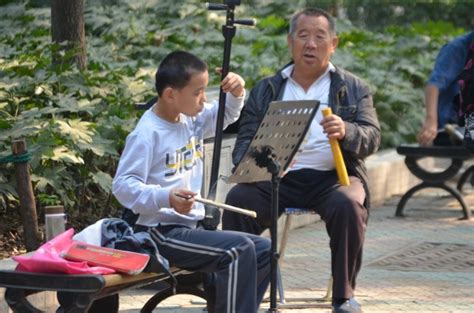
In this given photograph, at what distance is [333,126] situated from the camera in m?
6.46

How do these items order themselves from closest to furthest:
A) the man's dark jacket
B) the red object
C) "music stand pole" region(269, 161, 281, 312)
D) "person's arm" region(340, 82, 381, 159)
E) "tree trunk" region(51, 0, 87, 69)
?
the red object
"music stand pole" region(269, 161, 281, 312)
"person's arm" region(340, 82, 381, 159)
the man's dark jacket
"tree trunk" region(51, 0, 87, 69)

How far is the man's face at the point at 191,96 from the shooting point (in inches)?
233

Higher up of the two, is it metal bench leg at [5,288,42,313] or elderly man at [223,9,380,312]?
elderly man at [223,9,380,312]

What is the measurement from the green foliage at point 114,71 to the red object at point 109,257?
197cm

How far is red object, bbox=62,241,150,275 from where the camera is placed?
214 inches

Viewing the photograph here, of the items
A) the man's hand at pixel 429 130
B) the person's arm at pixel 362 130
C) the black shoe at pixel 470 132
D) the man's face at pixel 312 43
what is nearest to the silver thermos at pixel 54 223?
the person's arm at pixel 362 130

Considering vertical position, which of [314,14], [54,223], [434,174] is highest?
[314,14]

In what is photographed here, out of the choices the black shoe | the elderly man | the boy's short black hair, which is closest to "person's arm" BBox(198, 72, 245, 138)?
the boy's short black hair

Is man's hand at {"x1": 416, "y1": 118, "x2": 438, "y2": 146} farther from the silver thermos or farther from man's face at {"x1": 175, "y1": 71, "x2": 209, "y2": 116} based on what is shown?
the silver thermos

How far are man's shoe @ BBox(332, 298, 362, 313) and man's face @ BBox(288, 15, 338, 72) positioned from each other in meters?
1.23

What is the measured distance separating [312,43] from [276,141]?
3.45 feet

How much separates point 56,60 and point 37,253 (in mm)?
4097

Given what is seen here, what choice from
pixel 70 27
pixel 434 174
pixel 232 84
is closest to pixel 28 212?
pixel 232 84

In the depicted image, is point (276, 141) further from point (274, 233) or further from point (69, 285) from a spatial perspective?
point (69, 285)
